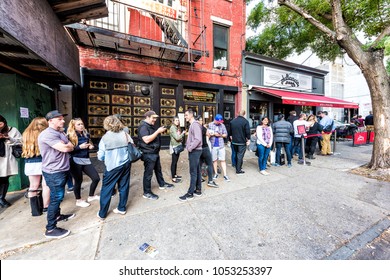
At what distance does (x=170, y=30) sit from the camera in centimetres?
732

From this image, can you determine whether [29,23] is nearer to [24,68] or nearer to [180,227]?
[24,68]

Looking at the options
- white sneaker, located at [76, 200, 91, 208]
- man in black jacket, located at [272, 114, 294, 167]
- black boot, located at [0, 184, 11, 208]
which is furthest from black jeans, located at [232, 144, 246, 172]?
black boot, located at [0, 184, 11, 208]

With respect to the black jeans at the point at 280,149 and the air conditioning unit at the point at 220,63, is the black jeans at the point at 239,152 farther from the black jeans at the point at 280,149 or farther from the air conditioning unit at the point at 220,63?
the air conditioning unit at the point at 220,63

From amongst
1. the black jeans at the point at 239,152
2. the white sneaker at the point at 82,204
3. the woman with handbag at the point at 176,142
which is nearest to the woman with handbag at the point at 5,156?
the white sneaker at the point at 82,204

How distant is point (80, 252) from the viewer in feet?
7.25

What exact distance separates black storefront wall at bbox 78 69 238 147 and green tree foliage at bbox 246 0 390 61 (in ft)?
17.2

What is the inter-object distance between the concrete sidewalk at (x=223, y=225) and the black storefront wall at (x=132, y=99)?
3607mm

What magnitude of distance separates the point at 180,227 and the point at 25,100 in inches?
197

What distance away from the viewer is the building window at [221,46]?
8852 millimetres

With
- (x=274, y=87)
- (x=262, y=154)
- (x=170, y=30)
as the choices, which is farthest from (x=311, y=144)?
(x=170, y=30)

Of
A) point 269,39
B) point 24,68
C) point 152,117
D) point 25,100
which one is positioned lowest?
point 152,117

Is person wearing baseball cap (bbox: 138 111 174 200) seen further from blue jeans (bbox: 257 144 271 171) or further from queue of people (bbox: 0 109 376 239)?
blue jeans (bbox: 257 144 271 171)
